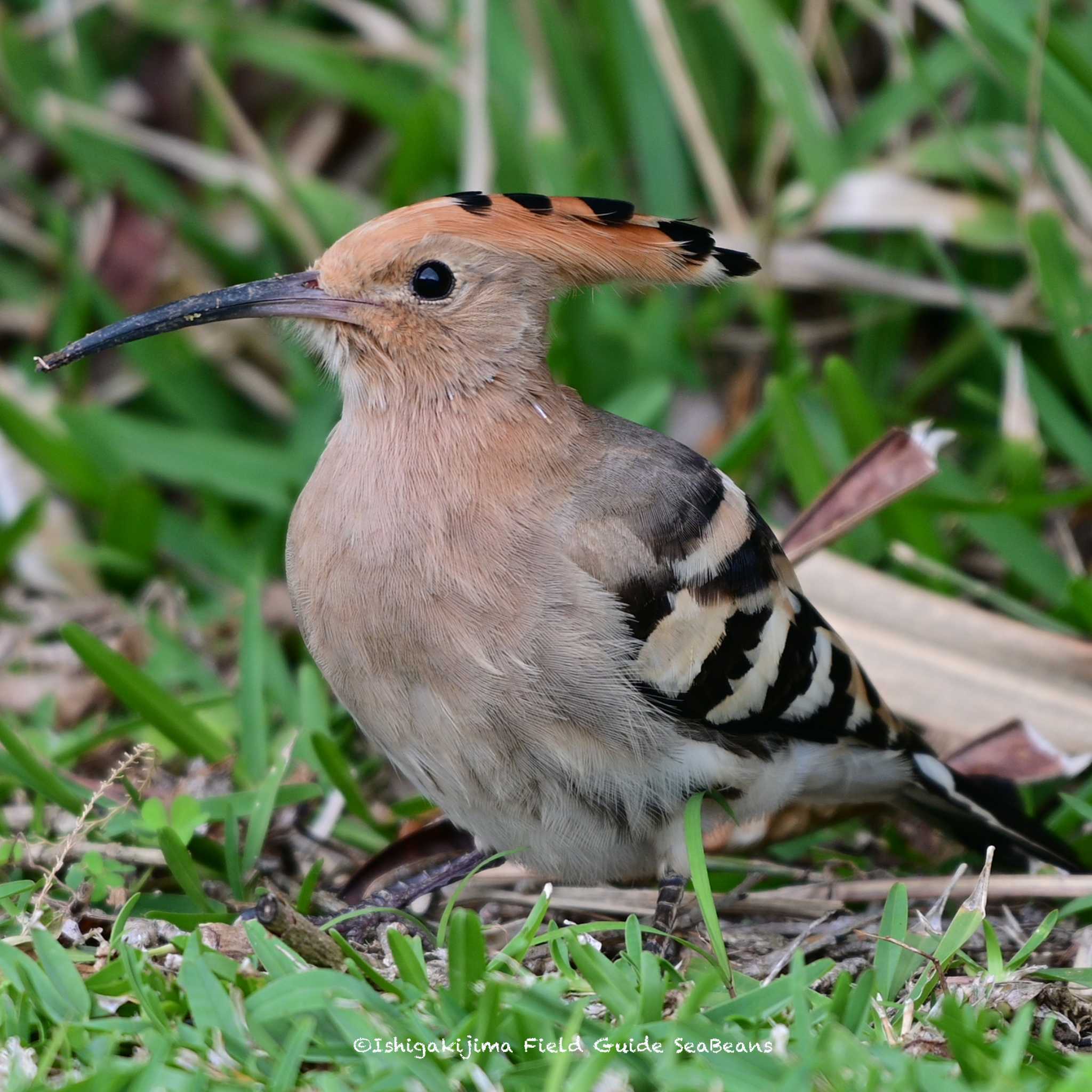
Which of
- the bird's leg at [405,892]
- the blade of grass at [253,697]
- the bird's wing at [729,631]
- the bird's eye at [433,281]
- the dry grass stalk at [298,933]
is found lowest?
the bird's leg at [405,892]

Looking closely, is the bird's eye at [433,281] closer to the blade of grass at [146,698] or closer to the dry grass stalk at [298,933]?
the blade of grass at [146,698]

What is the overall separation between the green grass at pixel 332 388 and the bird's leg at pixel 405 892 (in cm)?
15

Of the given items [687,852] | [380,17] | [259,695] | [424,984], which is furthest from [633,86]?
[424,984]

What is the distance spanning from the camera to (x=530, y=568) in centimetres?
240

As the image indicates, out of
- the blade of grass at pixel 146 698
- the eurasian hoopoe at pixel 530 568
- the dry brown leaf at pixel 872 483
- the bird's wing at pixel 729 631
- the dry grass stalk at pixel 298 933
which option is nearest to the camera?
the dry grass stalk at pixel 298 933

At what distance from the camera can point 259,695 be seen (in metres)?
3.21

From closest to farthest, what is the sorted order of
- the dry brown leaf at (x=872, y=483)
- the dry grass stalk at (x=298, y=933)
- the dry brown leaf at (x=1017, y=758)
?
the dry grass stalk at (x=298, y=933), the dry brown leaf at (x=1017, y=758), the dry brown leaf at (x=872, y=483)

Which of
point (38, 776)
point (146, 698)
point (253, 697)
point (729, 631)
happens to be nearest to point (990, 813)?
A: point (729, 631)

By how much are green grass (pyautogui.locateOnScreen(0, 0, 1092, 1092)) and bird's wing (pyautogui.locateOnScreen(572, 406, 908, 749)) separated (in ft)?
1.07

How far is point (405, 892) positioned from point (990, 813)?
1.12m

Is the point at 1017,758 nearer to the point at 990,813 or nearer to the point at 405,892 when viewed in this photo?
the point at 990,813

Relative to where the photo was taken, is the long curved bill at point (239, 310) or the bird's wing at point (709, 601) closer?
the bird's wing at point (709, 601)

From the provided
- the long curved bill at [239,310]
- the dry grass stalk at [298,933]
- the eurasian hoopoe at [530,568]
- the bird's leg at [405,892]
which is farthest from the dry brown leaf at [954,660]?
the dry grass stalk at [298,933]

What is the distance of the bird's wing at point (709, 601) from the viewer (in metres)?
2.49
